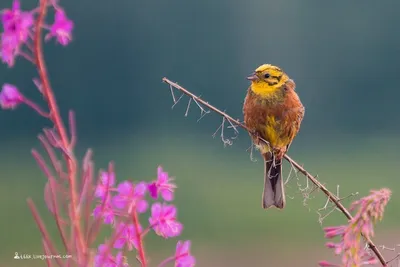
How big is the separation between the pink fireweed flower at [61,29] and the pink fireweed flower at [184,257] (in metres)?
0.39

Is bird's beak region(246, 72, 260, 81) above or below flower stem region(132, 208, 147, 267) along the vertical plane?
above

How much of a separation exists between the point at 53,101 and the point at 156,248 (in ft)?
33.4

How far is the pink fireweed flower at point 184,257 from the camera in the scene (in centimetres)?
127

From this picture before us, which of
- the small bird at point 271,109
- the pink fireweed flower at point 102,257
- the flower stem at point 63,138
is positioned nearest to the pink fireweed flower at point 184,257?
the pink fireweed flower at point 102,257

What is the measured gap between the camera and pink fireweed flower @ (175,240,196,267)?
4.16 feet

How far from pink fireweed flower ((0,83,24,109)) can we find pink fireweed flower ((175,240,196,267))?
0.36m

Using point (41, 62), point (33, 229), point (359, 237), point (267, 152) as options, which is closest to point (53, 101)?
point (41, 62)

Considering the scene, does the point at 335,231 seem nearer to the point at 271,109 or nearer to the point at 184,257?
the point at 184,257

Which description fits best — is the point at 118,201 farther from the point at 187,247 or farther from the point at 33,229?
the point at 33,229

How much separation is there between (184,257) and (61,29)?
16.0 inches

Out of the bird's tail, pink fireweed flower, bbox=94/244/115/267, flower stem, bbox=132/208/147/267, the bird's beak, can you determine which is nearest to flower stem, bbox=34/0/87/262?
pink fireweed flower, bbox=94/244/115/267

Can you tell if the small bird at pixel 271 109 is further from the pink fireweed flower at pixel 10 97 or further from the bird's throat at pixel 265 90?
the pink fireweed flower at pixel 10 97

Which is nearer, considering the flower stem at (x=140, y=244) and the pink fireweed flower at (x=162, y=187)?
the flower stem at (x=140, y=244)

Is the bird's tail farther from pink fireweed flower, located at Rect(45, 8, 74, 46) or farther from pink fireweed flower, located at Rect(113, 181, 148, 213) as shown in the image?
pink fireweed flower, located at Rect(45, 8, 74, 46)
